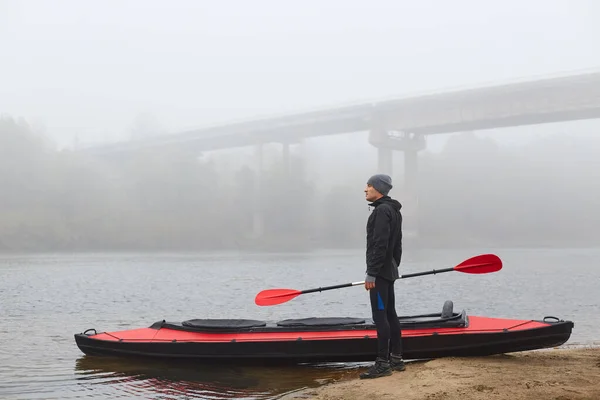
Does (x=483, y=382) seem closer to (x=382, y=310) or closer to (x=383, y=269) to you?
(x=382, y=310)

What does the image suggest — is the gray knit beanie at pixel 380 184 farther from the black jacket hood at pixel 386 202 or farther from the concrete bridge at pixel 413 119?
the concrete bridge at pixel 413 119

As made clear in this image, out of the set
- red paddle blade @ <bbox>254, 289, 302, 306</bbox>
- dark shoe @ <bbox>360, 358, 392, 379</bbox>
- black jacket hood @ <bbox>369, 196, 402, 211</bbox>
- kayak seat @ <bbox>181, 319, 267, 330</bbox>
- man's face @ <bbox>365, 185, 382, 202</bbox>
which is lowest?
dark shoe @ <bbox>360, 358, 392, 379</bbox>

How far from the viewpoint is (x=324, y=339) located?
6535 mm

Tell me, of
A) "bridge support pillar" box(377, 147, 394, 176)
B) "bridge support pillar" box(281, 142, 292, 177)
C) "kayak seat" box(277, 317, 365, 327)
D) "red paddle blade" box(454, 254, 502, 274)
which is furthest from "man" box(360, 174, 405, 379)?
"bridge support pillar" box(281, 142, 292, 177)

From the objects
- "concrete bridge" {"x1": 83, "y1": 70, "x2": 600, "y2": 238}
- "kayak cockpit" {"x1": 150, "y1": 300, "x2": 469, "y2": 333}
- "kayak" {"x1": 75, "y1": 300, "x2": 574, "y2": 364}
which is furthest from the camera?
"concrete bridge" {"x1": 83, "y1": 70, "x2": 600, "y2": 238}

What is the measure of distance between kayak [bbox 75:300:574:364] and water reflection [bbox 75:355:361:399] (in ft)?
0.46

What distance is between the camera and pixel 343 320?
694 cm

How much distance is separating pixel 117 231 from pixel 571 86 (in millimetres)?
38744

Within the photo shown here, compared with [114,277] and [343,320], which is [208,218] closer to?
[114,277]

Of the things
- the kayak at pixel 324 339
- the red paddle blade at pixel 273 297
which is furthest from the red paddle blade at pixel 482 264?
the red paddle blade at pixel 273 297

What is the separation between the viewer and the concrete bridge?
132 feet

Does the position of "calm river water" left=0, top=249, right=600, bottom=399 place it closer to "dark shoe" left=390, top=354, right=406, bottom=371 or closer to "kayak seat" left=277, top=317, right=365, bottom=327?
"kayak seat" left=277, top=317, right=365, bottom=327

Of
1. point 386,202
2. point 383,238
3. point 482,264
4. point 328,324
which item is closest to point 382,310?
point 383,238

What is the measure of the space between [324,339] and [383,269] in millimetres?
1312
